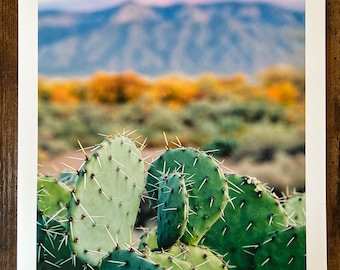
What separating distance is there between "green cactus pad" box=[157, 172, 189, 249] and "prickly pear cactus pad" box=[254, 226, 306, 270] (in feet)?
0.58

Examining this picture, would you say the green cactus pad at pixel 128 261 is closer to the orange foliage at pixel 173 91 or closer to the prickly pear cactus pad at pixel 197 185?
the prickly pear cactus pad at pixel 197 185

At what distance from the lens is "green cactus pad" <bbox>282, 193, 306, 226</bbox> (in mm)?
1016

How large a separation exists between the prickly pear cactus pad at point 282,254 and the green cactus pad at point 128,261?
0.22 m

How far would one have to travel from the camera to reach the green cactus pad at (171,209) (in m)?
0.99

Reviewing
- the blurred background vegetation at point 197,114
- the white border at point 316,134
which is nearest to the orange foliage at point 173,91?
the blurred background vegetation at point 197,114

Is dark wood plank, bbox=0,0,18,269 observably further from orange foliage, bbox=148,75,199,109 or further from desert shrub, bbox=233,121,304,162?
desert shrub, bbox=233,121,304,162

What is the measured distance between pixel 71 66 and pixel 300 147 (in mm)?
518

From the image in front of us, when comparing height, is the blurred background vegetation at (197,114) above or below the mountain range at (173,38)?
below

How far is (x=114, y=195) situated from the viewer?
39.7 inches

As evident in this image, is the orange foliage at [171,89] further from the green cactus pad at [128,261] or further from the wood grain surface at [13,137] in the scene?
the green cactus pad at [128,261]

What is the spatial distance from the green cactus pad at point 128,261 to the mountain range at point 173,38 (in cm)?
38

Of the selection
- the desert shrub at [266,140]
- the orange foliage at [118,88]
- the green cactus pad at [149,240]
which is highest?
the orange foliage at [118,88]

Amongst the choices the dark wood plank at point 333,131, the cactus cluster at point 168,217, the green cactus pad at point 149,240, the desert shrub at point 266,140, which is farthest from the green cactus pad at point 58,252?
the dark wood plank at point 333,131

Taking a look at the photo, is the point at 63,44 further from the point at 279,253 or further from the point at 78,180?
the point at 279,253
